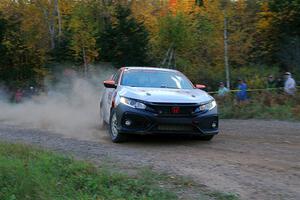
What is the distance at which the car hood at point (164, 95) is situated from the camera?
1011 centimetres

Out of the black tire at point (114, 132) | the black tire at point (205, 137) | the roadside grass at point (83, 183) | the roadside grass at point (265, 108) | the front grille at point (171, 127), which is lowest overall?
the roadside grass at point (265, 108)

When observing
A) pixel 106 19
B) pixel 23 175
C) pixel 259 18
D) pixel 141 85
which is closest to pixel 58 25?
pixel 106 19

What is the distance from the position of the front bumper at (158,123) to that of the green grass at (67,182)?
2198 millimetres

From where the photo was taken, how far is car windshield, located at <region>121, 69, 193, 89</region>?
1137 cm

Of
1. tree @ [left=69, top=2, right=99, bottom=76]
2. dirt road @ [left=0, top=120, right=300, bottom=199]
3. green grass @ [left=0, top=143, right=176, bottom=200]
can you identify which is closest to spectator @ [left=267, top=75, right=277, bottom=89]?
dirt road @ [left=0, top=120, right=300, bottom=199]

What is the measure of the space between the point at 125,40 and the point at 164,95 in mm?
23642

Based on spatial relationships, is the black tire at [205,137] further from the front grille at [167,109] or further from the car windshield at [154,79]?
the car windshield at [154,79]

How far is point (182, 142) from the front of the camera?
35.4ft

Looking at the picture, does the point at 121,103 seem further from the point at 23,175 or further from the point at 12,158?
the point at 23,175

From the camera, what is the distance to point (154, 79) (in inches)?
456

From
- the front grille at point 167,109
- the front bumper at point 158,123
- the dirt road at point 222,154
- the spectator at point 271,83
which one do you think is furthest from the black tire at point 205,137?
the spectator at point 271,83

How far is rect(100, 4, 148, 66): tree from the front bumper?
23230mm

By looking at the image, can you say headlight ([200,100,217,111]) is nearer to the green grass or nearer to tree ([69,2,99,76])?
the green grass

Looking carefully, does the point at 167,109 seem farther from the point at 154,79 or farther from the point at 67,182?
the point at 67,182
